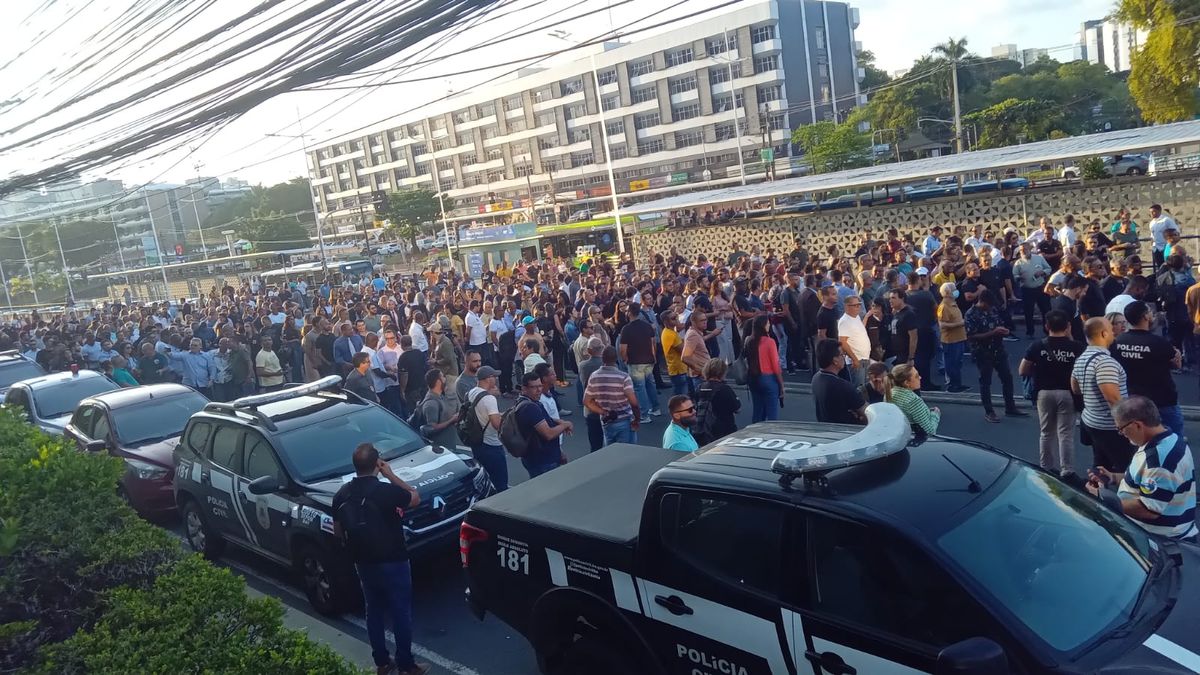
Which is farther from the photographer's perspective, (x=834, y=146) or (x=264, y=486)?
(x=834, y=146)

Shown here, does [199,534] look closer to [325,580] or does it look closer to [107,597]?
[325,580]

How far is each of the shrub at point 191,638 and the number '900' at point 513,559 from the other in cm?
138

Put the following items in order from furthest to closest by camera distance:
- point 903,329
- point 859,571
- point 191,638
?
point 903,329
point 191,638
point 859,571

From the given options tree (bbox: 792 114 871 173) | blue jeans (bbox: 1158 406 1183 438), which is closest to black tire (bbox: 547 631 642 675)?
blue jeans (bbox: 1158 406 1183 438)

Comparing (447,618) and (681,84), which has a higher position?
(681,84)

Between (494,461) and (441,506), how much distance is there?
1.16 meters

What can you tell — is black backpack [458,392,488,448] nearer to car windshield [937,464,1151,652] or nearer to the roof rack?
the roof rack

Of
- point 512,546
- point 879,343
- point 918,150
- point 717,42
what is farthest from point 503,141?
point 512,546

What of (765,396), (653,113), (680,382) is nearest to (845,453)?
(765,396)

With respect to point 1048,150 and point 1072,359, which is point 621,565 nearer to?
point 1072,359

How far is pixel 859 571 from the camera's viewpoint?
3.50 meters

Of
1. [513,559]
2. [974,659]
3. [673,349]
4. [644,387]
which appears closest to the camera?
[974,659]

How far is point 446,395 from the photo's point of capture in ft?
29.9

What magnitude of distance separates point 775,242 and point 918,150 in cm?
4338
